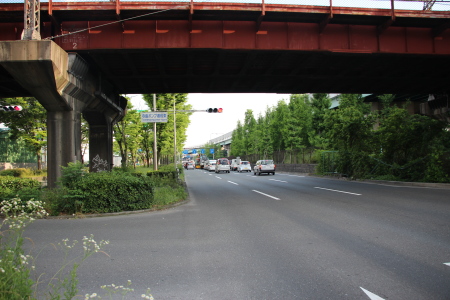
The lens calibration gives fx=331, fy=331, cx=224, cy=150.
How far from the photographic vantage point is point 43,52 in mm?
11469

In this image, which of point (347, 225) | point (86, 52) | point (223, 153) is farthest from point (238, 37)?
point (223, 153)

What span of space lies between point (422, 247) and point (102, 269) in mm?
5363

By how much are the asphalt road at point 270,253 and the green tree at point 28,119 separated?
26.9m

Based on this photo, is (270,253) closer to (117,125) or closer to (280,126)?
(117,125)

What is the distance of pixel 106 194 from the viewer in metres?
10.6

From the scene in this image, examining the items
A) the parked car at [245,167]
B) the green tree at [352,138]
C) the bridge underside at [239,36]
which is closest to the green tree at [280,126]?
the parked car at [245,167]

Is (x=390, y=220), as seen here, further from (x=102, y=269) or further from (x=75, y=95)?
(x=75, y=95)

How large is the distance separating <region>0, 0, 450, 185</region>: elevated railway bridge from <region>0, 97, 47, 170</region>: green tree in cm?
1736

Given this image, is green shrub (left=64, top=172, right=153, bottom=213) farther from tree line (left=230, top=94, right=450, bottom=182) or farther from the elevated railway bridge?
tree line (left=230, top=94, right=450, bottom=182)

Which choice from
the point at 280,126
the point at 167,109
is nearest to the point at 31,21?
the point at 167,109

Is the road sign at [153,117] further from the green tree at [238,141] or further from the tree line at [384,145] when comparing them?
the green tree at [238,141]

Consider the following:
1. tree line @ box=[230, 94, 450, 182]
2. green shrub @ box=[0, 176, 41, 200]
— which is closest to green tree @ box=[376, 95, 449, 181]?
tree line @ box=[230, 94, 450, 182]

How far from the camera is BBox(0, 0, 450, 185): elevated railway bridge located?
1252cm

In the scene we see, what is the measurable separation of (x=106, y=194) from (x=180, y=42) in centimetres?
687
